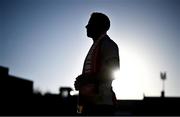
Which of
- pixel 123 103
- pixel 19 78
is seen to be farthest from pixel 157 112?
pixel 19 78

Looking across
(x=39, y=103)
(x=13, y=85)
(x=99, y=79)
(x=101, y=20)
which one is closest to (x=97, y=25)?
(x=101, y=20)

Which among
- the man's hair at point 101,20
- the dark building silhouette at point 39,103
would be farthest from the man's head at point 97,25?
the dark building silhouette at point 39,103

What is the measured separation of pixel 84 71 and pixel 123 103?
193 ft

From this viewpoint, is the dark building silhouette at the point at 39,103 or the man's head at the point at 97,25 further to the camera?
the dark building silhouette at the point at 39,103

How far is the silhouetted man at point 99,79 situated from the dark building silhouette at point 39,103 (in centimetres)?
5229

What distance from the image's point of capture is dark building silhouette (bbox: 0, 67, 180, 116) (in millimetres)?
57000

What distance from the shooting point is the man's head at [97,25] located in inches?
141

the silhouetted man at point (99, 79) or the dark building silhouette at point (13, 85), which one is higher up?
the dark building silhouette at point (13, 85)

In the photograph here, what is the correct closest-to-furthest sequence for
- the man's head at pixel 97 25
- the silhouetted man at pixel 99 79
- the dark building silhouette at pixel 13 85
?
the silhouetted man at pixel 99 79
the man's head at pixel 97 25
the dark building silhouette at pixel 13 85

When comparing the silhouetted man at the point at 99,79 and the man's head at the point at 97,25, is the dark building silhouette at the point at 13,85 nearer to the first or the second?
the man's head at the point at 97,25

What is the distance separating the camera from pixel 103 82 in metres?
3.26

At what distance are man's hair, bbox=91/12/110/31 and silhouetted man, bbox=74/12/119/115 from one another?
139 millimetres

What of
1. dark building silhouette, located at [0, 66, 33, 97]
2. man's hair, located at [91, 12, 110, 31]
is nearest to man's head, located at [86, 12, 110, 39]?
man's hair, located at [91, 12, 110, 31]

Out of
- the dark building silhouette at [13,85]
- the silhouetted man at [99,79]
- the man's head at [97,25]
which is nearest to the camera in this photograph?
the silhouetted man at [99,79]
